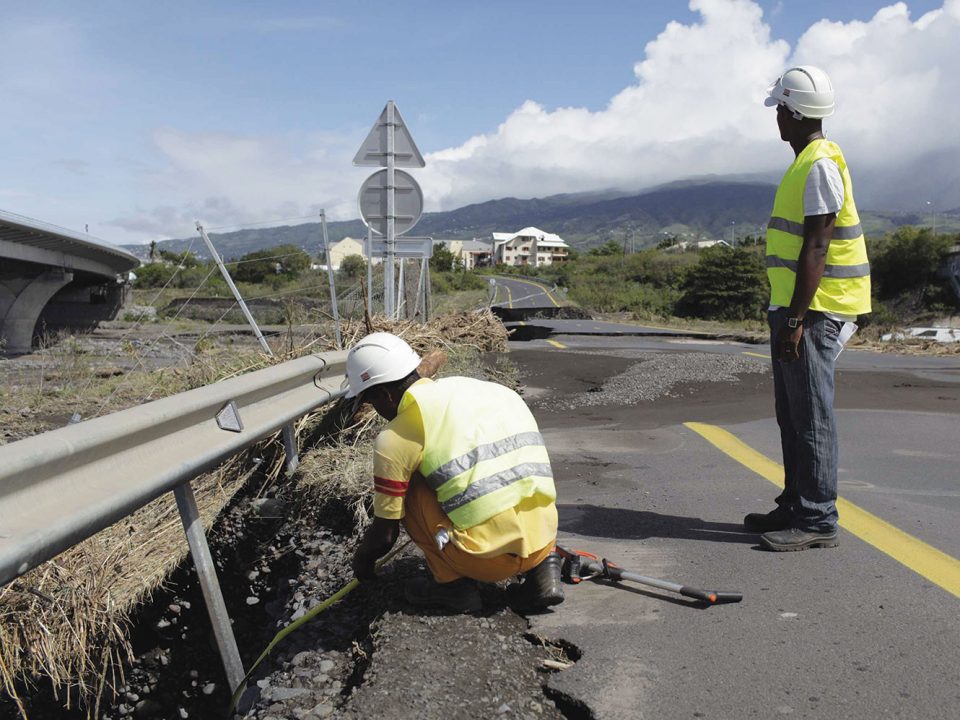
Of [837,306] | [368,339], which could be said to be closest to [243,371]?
[368,339]

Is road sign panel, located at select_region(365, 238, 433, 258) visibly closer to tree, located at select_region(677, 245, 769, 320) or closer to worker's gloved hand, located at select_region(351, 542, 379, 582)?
worker's gloved hand, located at select_region(351, 542, 379, 582)

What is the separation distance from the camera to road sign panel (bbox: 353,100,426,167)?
1135cm

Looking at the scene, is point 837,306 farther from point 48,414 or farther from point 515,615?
point 48,414

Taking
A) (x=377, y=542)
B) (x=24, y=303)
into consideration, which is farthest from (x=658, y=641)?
(x=24, y=303)

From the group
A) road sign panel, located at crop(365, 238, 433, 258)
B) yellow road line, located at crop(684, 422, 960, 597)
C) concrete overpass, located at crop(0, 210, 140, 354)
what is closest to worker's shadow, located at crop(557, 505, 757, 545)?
yellow road line, located at crop(684, 422, 960, 597)

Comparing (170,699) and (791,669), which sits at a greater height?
(791,669)

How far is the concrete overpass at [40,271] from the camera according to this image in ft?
94.1

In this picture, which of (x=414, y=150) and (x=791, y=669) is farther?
(x=414, y=150)

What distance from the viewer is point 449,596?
147 inches

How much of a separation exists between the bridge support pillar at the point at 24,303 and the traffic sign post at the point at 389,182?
22.4 m

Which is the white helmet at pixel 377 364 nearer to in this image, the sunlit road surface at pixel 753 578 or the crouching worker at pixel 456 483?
the crouching worker at pixel 456 483

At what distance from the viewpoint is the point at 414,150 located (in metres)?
11.5

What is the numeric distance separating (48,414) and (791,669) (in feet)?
31.4

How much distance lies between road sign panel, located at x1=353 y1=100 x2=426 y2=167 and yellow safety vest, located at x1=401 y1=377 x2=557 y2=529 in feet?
27.3
